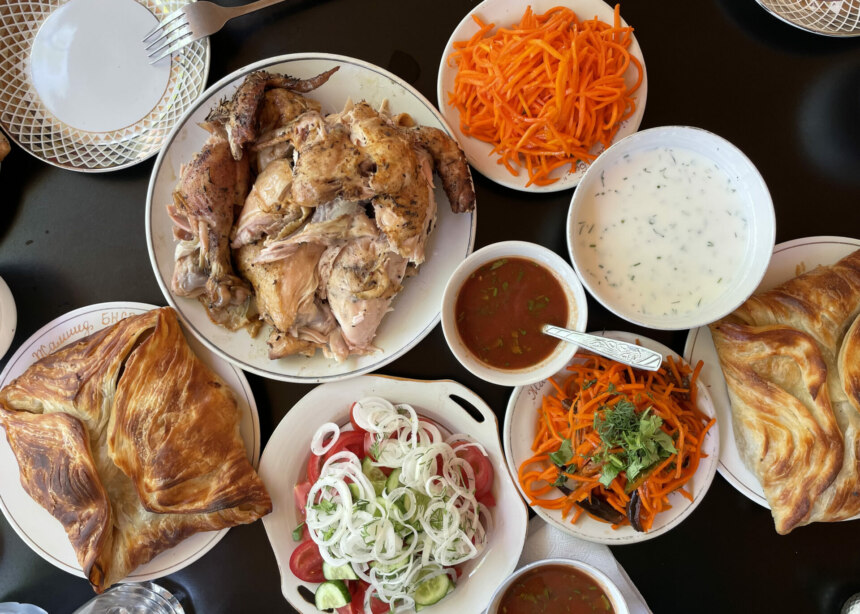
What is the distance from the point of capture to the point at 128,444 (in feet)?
8.29

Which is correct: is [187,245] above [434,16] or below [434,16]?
below

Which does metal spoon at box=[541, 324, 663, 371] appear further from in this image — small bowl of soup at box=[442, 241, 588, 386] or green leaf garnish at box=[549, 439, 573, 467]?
green leaf garnish at box=[549, 439, 573, 467]

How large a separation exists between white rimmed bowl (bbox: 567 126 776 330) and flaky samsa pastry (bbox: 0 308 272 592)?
1.73 meters

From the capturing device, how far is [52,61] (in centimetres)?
274

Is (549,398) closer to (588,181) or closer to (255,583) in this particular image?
(588,181)

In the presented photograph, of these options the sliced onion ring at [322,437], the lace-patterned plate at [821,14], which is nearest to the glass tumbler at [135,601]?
the sliced onion ring at [322,437]

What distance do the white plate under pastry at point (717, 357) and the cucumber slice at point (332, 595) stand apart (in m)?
1.76

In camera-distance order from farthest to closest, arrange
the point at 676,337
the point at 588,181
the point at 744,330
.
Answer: the point at 676,337 → the point at 744,330 → the point at 588,181

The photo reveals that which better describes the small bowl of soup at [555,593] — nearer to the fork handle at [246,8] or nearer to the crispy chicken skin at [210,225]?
the crispy chicken skin at [210,225]

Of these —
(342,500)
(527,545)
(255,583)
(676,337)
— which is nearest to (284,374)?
(342,500)

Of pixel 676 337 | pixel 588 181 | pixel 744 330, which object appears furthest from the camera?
pixel 676 337

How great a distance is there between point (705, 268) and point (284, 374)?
5.85 feet

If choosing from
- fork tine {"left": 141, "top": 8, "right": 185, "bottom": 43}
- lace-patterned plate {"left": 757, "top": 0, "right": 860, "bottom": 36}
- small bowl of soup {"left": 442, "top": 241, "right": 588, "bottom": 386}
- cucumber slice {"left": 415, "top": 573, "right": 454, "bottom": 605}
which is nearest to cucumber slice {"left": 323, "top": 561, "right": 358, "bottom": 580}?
cucumber slice {"left": 415, "top": 573, "right": 454, "bottom": 605}

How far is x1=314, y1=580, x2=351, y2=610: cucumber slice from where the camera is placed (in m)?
2.60
